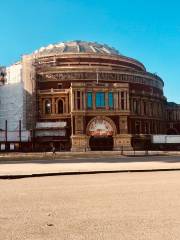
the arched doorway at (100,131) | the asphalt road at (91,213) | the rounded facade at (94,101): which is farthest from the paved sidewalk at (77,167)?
the arched doorway at (100,131)

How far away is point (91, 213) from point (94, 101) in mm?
58049

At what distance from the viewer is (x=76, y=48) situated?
85.4m

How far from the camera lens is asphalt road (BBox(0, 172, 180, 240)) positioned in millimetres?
7838

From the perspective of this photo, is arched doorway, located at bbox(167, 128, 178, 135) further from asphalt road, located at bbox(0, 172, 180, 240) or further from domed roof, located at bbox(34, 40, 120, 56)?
asphalt road, located at bbox(0, 172, 180, 240)

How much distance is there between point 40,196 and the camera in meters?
13.3

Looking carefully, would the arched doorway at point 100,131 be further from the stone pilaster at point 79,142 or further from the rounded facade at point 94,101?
the stone pilaster at point 79,142

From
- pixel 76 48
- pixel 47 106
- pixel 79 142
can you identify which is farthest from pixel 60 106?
pixel 76 48

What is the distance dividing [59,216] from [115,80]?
6478cm

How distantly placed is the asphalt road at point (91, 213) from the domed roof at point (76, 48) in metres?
68.3

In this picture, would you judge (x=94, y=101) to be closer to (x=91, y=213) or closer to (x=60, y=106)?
(x=60, y=106)

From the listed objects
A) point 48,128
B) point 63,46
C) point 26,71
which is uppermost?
point 63,46

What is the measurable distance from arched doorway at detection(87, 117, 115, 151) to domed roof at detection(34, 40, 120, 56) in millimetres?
20183

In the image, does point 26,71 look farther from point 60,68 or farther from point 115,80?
point 115,80

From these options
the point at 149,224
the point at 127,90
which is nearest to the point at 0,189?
the point at 149,224
